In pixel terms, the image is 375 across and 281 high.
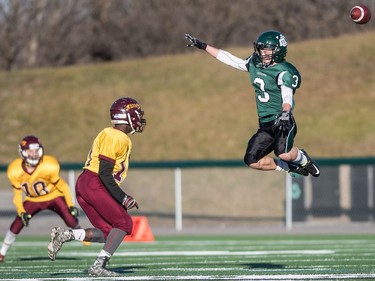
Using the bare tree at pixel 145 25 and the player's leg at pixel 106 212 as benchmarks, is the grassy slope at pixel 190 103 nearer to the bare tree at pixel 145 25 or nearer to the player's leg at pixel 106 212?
the bare tree at pixel 145 25

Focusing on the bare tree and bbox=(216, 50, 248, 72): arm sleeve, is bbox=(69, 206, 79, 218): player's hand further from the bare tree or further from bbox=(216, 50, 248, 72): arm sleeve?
the bare tree

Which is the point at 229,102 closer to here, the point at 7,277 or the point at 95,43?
the point at 95,43

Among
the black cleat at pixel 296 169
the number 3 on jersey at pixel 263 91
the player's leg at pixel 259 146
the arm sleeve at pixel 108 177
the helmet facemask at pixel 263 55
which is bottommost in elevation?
the arm sleeve at pixel 108 177

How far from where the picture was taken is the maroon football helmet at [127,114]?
9.40 metres

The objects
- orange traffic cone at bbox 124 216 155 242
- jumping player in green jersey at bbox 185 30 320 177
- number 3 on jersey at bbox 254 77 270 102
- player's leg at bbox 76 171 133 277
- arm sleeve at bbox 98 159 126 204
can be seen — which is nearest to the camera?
arm sleeve at bbox 98 159 126 204

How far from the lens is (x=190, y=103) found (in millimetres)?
33906

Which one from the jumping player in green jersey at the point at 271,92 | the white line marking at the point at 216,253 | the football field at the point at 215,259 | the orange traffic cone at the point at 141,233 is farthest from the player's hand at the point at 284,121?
the orange traffic cone at the point at 141,233

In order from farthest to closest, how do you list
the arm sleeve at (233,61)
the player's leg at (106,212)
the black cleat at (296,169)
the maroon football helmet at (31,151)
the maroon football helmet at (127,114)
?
the maroon football helmet at (31,151) → the black cleat at (296,169) → the arm sleeve at (233,61) → the maroon football helmet at (127,114) → the player's leg at (106,212)

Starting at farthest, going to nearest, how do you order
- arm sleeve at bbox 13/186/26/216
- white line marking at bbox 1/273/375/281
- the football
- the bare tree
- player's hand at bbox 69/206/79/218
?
the bare tree
player's hand at bbox 69/206/79/218
arm sleeve at bbox 13/186/26/216
the football
white line marking at bbox 1/273/375/281

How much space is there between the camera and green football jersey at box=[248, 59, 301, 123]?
9.94 meters

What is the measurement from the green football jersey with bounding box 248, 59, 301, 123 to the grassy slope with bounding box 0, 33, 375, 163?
1867cm

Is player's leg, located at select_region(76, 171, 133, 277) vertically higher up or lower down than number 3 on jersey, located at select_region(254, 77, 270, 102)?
lower down

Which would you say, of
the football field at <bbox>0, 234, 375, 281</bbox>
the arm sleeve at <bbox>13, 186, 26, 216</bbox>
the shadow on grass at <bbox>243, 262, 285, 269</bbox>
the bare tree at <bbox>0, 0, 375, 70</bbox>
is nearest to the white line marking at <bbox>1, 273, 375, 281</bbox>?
the football field at <bbox>0, 234, 375, 281</bbox>

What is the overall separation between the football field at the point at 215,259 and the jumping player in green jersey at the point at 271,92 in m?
1.12
